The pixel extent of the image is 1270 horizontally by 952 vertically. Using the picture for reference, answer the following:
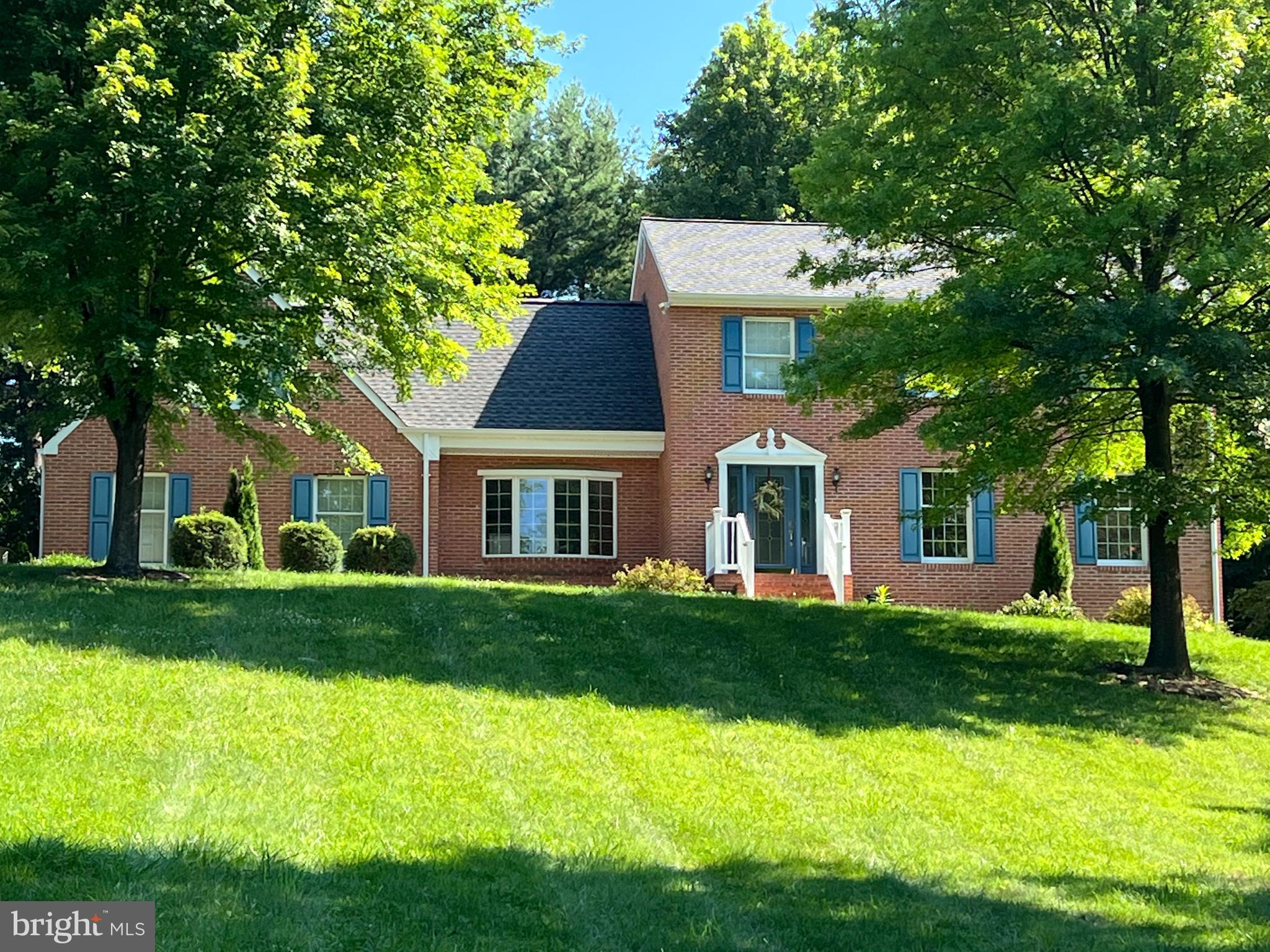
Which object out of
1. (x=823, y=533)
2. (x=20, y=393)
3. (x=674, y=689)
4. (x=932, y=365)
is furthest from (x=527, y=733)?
(x=20, y=393)

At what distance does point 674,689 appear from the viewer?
11.8 meters

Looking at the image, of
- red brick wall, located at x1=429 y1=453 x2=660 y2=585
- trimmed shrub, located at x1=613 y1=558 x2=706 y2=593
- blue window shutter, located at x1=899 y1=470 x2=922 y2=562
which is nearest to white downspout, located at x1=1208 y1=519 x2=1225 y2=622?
blue window shutter, located at x1=899 y1=470 x2=922 y2=562

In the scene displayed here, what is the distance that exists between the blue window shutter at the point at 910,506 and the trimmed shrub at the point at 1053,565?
80.6 inches

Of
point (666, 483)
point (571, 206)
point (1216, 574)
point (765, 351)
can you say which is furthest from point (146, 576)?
point (571, 206)

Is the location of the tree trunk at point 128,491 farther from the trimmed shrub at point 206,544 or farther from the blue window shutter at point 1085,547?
the blue window shutter at point 1085,547

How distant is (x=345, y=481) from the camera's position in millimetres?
22500

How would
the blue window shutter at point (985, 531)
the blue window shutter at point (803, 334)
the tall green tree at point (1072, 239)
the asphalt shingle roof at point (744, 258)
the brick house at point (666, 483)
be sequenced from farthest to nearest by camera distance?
the blue window shutter at point (985, 531) < the blue window shutter at point (803, 334) < the asphalt shingle roof at point (744, 258) < the brick house at point (666, 483) < the tall green tree at point (1072, 239)

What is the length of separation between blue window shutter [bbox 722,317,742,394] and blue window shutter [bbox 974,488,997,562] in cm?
488

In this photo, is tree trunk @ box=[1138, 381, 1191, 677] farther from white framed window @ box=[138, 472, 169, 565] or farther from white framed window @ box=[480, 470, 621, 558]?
white framed window @ box=[138, 472, 169, 565]

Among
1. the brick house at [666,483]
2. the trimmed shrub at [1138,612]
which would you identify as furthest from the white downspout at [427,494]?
the trimmed shrub at [1138,612]

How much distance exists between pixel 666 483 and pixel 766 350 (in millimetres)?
2942

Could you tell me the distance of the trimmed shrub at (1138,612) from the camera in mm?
20188

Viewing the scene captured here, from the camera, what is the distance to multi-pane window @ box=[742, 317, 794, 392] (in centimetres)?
2245

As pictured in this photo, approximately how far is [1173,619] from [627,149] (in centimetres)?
3346
